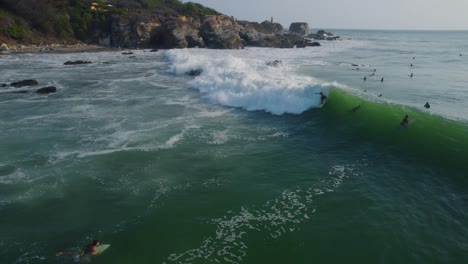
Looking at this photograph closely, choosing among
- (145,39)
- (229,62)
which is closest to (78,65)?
(229,62)

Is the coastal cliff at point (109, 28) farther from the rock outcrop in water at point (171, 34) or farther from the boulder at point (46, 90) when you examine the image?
the boulder at point (46, 90)

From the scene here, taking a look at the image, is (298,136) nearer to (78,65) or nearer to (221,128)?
(221,128)

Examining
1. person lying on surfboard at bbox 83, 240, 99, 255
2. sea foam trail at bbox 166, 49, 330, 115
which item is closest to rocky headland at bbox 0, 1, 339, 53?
sea foam trail at bbox 166, 49, 330, 115

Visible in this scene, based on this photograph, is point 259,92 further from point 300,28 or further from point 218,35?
point 300,28

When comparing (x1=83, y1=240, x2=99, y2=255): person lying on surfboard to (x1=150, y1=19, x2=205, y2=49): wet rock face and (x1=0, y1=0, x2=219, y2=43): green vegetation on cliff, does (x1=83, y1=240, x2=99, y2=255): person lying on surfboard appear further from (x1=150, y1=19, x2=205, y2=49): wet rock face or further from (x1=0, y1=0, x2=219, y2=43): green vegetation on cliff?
(x1=150, y1=19, x2=205, y2=49): wet rock face

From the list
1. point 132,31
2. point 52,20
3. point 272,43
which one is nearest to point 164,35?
point 132,31

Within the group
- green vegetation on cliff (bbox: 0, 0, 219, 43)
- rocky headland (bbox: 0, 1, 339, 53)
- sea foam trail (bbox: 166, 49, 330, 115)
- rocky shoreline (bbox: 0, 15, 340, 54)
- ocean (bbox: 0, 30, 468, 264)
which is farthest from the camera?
rocky headland (bbox: 0, 1, 339, 53)
